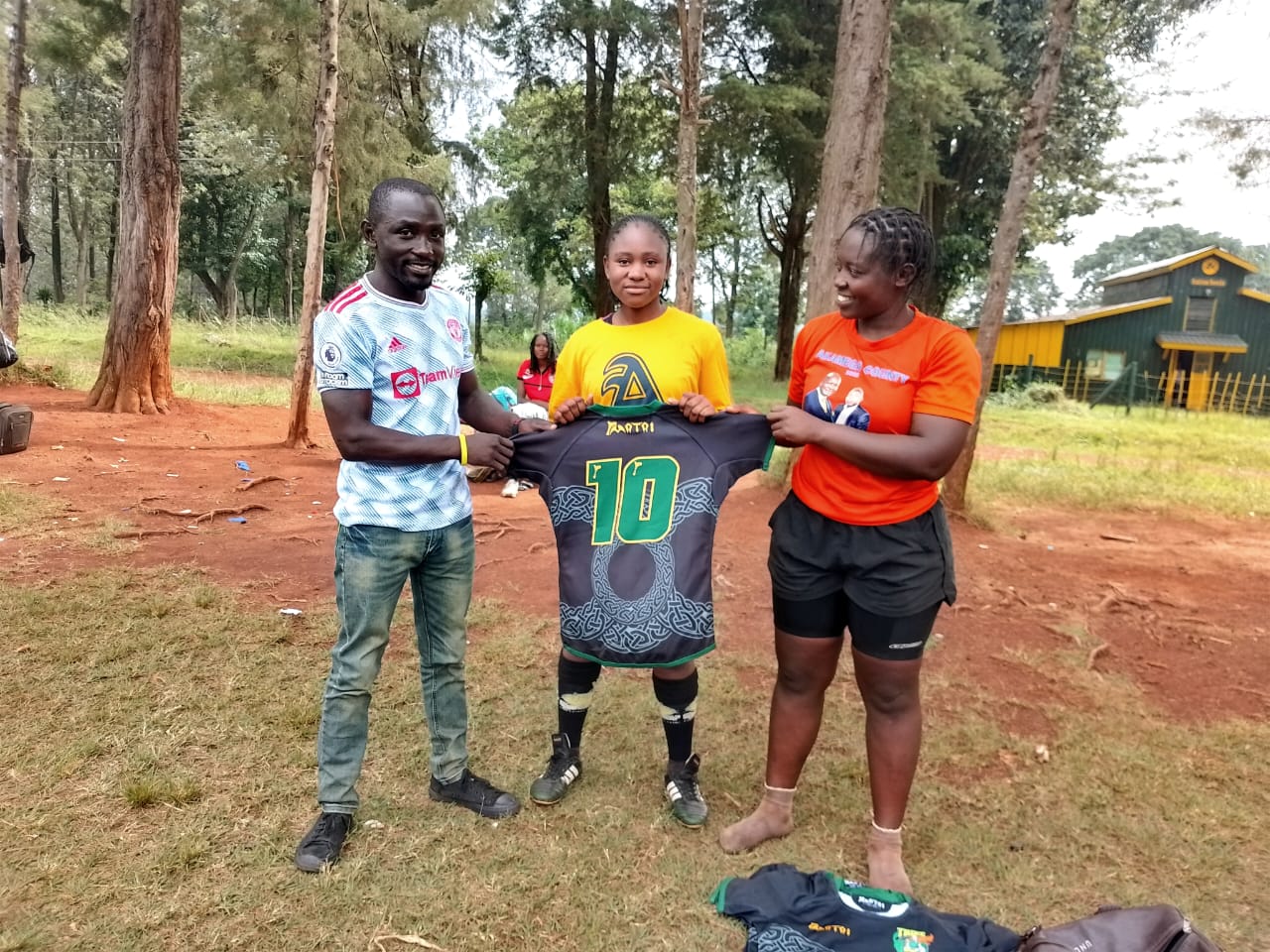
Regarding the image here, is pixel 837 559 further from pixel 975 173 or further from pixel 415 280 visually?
pixel 975 173

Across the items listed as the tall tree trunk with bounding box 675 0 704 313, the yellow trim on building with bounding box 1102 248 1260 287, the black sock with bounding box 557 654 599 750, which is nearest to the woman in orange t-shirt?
the black sock with bounding box 557 654 599 750

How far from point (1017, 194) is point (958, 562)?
3176 millimetres

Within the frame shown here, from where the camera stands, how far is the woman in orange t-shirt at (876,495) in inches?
91.5

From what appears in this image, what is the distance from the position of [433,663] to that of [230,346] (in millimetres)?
23327

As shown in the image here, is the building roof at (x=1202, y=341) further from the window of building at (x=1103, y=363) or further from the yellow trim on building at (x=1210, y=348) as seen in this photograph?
the window of building at (x=1103, y=363)

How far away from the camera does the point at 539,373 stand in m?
8.95

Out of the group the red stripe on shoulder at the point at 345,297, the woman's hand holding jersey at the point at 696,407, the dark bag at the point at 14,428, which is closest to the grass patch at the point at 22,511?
the dark bag at the point at 14,428

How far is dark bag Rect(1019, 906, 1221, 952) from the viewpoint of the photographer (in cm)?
205

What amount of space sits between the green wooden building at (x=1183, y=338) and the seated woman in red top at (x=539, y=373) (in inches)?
853

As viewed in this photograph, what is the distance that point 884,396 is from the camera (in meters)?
2.39

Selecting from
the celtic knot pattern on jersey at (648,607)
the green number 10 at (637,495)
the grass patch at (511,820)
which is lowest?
the grass patch at (511,820)

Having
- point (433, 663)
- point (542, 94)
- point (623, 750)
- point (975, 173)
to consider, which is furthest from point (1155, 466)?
point (542, 94)

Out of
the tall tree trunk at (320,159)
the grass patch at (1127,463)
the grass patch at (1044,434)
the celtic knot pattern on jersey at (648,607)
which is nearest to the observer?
the celtic knot pattern on jersey at (648,607)

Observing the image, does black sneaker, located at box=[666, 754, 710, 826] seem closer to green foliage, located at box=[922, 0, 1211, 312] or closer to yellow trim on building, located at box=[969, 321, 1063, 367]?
green foliage, located at box=[922, 0, 1211, 312]
